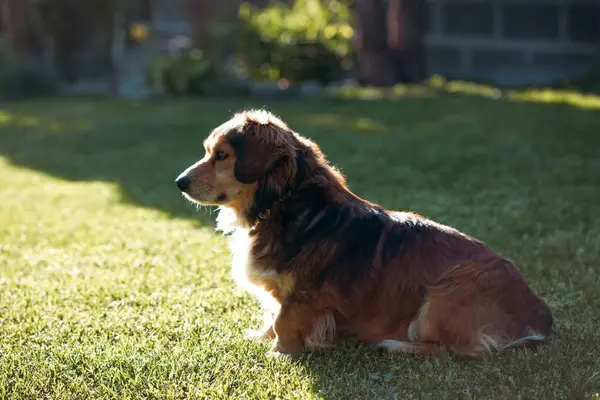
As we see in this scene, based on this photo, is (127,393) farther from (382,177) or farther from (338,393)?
(382,177)

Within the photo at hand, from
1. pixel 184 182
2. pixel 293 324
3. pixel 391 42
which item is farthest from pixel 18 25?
pixel 293 324

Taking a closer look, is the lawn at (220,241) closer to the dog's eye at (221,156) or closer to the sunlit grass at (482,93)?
the sunlit grass at (482,93)

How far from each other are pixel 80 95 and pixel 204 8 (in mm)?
3852

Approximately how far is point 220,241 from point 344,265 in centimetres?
283

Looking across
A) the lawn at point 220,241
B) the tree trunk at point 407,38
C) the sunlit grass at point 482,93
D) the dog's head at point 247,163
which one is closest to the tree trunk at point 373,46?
the tree trunk at point 407,38

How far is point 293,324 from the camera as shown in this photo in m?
4.27

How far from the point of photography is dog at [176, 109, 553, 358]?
13.4 feet

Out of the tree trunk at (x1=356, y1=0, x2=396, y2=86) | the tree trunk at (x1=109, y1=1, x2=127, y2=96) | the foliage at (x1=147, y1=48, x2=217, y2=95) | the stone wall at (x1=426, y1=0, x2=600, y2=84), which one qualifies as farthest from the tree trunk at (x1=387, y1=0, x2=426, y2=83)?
the tree trunk at (x1=109, y1=1, x2=127, y2=96)

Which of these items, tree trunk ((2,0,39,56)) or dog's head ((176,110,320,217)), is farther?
tree trunk ((2,0,39,56))

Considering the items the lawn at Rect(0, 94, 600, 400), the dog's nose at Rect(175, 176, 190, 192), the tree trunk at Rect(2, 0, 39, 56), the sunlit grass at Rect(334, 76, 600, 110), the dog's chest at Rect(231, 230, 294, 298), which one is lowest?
the lawn at Rect(0, 94, 600, 400)

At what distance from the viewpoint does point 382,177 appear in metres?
9.43

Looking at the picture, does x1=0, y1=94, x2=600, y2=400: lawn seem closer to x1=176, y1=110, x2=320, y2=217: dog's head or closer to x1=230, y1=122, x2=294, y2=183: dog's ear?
x1=176, y1=110, x2=320, y2=217: dog's head

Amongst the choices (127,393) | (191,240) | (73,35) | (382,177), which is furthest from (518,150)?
(73,35)

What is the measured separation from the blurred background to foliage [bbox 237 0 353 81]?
31 mm
